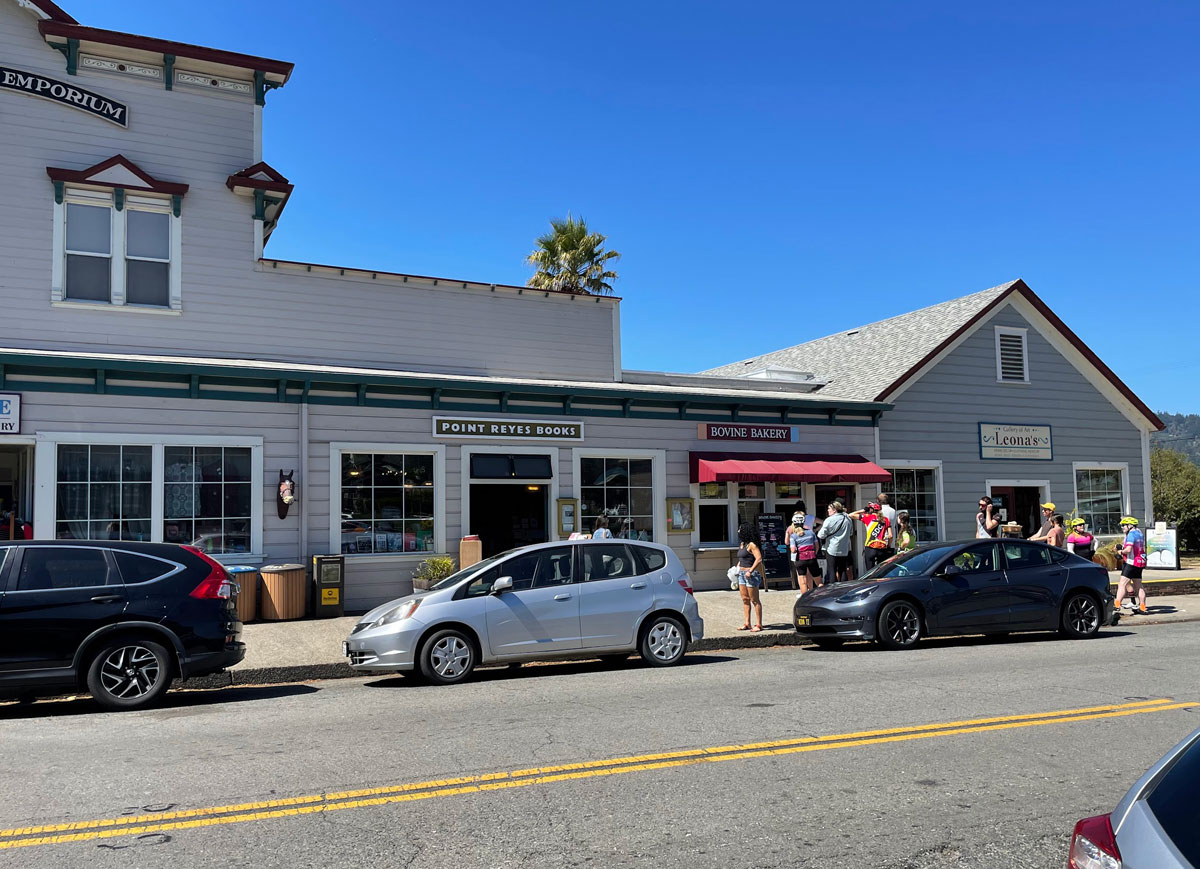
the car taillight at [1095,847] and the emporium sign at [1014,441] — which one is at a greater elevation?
the emporium sign at [1014,441]

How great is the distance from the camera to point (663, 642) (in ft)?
38.3

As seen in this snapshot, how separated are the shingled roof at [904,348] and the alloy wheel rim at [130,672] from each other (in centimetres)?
1587

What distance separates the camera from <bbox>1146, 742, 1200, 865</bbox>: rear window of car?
2.50 m

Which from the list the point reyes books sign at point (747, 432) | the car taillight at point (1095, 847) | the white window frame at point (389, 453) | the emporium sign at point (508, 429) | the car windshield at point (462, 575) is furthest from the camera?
the point reyes books sign at point (747, 432)

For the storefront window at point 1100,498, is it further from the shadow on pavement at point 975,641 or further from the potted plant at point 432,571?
the potted plant at point 432,571

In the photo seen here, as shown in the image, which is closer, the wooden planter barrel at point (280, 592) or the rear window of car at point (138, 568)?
the rear window of car at point (138, 568)

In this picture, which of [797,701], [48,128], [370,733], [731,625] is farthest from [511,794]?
→ [48,128]

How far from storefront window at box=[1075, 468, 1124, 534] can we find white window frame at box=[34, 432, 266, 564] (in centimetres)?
1904

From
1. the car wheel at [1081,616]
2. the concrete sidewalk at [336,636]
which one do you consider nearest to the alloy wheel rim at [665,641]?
the concrete sidewalk at [336,636]

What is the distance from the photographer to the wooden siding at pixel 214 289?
52.0 feet

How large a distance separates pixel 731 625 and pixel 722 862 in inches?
404

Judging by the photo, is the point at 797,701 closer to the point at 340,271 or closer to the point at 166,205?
the point at 340,271

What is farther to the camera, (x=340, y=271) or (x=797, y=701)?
(x=340, y=271)

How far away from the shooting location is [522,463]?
17547 mm
